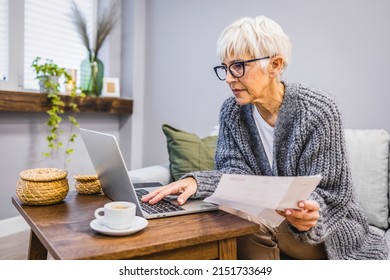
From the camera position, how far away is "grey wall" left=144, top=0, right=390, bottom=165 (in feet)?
5.64

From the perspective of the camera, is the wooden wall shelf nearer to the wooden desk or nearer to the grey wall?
the grey wall

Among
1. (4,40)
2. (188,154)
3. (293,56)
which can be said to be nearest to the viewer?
(188,154)

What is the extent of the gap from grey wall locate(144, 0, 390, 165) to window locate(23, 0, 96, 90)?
0.49 m

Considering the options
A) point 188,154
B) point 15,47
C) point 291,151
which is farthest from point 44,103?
point 291,151

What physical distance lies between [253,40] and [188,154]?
75cm

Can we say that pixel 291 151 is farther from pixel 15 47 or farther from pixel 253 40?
pixel 15 47

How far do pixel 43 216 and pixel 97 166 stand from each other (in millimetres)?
231

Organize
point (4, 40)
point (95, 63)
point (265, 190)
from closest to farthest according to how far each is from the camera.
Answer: point (265, 190)
point (4, 40)
point (95, 63)

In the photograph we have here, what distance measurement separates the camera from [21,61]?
219 cm

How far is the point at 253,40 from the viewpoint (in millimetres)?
1086

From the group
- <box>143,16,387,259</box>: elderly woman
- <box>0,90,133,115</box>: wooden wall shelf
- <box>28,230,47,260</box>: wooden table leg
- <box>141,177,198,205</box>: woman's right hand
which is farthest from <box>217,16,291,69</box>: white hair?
<box>0,90,133,115</box>: wooden wall shelf
